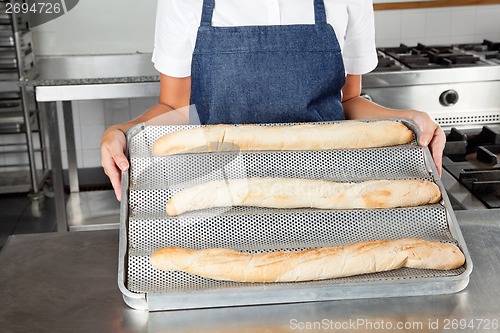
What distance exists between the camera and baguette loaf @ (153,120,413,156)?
1600mm

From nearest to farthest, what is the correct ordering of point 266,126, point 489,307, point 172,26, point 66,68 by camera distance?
point 489,307
point 266,126
point 172,26
point 66,68

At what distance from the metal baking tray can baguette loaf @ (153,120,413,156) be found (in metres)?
0.03

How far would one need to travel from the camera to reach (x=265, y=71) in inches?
82.8

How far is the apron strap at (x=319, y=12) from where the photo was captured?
2072 millimetres

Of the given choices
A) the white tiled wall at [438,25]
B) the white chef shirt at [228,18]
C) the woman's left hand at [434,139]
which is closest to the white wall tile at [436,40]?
the white tiled wall at [438,25]

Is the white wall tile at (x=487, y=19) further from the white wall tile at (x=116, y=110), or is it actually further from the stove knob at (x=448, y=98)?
the white wall tile at (x=116, y=110)

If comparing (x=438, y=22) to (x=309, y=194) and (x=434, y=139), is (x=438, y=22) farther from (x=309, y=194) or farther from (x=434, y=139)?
(x=309, y=194)

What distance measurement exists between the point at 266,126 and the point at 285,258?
0.42 metres

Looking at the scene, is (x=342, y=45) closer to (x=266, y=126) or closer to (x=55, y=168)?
(x=266, y=126)

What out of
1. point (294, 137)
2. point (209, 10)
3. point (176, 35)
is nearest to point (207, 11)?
point (209, 10)

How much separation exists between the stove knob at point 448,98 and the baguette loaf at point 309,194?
242cm

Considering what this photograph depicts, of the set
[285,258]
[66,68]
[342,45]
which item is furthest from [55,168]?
[285,258]

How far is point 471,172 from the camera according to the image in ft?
7.92

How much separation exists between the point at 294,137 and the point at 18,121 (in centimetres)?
378
